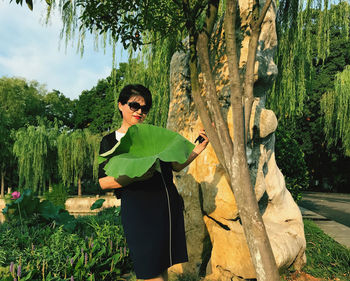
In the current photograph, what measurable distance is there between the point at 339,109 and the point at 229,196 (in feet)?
52.4

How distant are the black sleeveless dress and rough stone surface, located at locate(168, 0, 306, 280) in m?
1.58

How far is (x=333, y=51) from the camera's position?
2197cm

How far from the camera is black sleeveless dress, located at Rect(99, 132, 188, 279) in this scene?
5.58 ft

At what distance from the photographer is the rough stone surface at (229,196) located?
331 centimetres

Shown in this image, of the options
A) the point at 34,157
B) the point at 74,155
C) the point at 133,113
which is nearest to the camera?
the point at 133,113

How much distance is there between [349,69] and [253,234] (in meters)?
16.9

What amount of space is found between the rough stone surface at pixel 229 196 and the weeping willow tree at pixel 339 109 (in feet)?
47.7

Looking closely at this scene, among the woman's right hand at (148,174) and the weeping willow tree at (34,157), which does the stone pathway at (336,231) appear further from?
the weeping willow tree at (34,157)

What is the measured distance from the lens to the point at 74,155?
53.5 feet

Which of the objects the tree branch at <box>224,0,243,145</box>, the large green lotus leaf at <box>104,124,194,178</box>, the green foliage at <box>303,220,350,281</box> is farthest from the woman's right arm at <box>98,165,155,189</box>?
the green foliage at <box>303,220,350,281</box>

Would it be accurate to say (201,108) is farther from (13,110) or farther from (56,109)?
(56,109)

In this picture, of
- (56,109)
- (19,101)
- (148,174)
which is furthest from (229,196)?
(56,109)

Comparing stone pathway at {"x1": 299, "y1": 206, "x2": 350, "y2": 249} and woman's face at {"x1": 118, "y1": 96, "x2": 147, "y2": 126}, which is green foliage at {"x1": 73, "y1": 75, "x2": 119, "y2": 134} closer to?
stone pathway at {"x1": 299, "y1": 206, "x2": 350, "y2": 249}

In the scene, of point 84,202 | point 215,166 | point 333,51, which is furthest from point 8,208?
point 333,51
